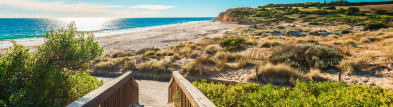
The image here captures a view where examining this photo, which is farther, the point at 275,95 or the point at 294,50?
the point at 294,50

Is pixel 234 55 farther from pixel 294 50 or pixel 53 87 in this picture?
pixel 53 87

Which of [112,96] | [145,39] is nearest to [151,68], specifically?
[112,96]

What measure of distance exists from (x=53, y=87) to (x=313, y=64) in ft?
36.8

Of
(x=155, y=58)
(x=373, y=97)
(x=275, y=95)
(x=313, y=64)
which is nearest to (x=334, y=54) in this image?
(x=313, y=64)

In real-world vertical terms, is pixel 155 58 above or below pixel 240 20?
below

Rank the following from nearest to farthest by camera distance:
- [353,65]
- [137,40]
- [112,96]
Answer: [112,96] < [353,65] < [137,40]

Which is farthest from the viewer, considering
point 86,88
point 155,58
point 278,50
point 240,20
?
point 240,20

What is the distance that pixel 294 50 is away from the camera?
1162 cm

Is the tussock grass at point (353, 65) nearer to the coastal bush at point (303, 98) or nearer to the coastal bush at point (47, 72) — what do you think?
the coastal bush at point (303, 98)

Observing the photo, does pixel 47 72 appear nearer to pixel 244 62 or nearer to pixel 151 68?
pixel 151 68

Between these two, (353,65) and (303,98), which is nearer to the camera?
(303,98)

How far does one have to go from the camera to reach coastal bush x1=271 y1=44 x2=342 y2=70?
10211 mm

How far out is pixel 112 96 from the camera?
3.55 m

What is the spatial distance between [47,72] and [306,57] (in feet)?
37.9
